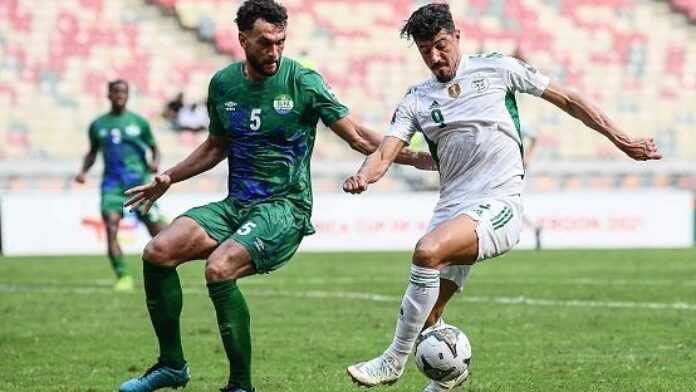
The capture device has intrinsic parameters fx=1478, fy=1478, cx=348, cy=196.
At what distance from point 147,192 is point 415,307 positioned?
1.71 metres

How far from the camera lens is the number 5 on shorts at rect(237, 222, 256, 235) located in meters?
8.05

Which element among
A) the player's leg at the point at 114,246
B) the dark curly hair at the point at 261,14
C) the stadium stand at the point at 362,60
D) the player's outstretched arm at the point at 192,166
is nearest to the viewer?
the dark curly hair at the point at 261,14

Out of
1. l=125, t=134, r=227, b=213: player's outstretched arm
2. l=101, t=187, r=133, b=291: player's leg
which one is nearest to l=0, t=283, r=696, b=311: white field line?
l=101, t=187, r=133, b=291: player's leg

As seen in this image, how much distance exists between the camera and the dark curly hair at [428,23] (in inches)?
320

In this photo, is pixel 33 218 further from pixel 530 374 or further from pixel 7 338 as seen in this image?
pixel 530 374

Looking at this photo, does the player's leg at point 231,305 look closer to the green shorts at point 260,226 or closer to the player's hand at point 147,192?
→ the green shorts at point 260,226

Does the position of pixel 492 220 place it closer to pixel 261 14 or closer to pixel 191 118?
pixel 261 14

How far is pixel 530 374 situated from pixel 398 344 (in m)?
1.58

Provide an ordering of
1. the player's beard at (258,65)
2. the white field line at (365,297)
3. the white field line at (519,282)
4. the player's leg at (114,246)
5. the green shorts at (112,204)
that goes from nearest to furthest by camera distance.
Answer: the player's beard at (258,65), the white field line at (365,297), the player's leg at (114,246), the white field line at (519,282), the green shorts at (112,204)

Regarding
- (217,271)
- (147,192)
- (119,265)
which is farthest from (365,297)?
(217,271)

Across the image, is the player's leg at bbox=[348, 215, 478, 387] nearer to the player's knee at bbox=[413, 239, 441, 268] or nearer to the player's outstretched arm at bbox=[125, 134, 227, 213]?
the player's knee at bbox=[413, 239, 441, 268]

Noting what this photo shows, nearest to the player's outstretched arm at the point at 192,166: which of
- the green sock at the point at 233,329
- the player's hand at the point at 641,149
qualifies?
the green sock at the point at 233,329

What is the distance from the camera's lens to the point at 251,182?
832 cm

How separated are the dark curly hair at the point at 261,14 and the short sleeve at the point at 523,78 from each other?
4.40 feet
